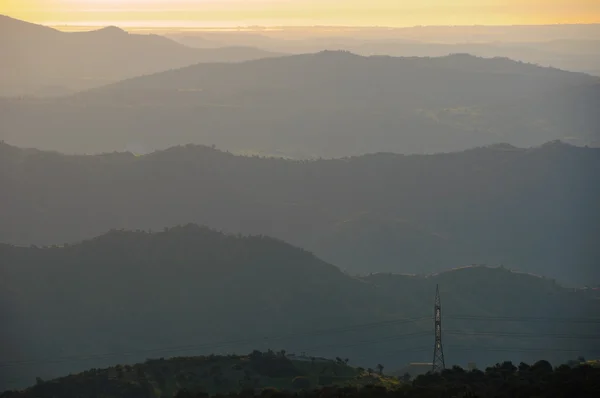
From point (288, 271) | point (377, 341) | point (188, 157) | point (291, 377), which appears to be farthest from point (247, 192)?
point (291, 377)

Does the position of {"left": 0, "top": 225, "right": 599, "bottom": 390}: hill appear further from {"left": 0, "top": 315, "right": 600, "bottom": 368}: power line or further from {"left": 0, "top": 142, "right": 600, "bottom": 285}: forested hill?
{"left": 0, "top": 142, "right": 600, "bottom": 285}: forested hill

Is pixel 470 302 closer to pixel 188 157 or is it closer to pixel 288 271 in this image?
pixel 288 271

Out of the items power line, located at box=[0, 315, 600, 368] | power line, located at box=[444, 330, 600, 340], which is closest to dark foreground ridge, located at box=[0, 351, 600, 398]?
power line, located at box=[0, 315, 600, 368]

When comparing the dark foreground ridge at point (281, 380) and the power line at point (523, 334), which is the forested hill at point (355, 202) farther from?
the dark foreground ridge at point (281, 380)

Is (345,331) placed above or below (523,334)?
below

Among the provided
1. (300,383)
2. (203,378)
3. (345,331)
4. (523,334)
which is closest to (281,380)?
(300,383)

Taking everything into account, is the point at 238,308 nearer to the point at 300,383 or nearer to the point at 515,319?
the point at 515,319
